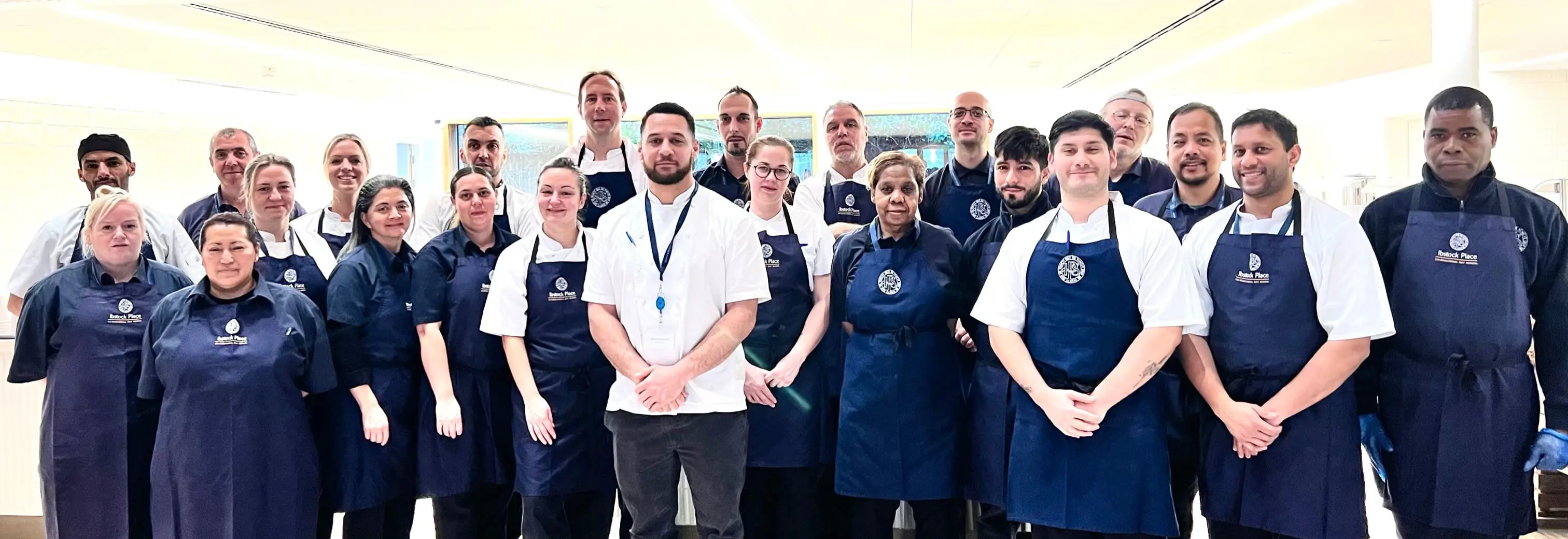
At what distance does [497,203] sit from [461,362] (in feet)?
2.45

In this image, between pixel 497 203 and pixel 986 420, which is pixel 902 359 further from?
pixel 497 203

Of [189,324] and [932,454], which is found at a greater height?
[189,324]

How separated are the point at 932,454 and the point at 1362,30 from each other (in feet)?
20.8

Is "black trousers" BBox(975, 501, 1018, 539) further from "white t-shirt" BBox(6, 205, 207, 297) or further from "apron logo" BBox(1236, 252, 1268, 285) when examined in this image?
"white t-shirt" BBox(6, 205, 207, 297)

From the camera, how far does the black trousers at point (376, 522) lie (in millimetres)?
3172

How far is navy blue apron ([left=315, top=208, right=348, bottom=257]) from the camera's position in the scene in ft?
12.2

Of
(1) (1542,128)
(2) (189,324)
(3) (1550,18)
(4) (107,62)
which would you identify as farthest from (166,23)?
(1) (1542,128)

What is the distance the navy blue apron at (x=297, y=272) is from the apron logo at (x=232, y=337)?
1.08 feet

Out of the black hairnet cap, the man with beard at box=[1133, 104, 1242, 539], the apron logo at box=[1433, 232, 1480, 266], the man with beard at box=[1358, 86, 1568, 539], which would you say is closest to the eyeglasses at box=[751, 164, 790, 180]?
the man with beard at box=[1133, 104, 1242, 539]

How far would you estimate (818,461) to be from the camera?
3.23 metres

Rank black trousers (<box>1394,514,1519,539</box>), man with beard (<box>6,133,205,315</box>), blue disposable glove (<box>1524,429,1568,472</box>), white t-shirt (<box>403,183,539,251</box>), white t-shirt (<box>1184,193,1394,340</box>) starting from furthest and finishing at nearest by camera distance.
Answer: white t-shirt (<box>403,183,539,251</box>) < man with beard (<box>6,133,205,315</box>) < black trousers (<box>1394,514,1519,539</box>) < blue disposable glove (<box>1524,429,1568,472</box>) < white t-shirt (<box>1184,193,1394,340</box>)

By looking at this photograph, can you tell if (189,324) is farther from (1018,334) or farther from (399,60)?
(399,60)

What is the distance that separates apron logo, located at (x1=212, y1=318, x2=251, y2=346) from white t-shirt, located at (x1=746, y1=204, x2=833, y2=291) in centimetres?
161

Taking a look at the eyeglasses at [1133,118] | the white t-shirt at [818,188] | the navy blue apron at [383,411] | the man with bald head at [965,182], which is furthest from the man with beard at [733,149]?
the eyeglasses at [1133,118]
